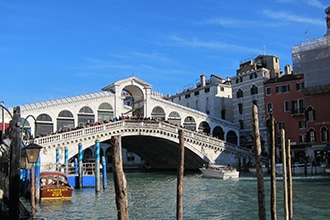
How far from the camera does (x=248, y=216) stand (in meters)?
10.9

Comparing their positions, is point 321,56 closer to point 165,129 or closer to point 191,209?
point 165,129

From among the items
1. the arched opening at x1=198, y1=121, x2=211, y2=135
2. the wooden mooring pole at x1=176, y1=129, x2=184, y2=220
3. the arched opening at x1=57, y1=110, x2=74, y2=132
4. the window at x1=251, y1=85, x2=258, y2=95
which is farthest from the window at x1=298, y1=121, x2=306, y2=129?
the wooden mooring pole at x1=176, y1=129, x2=184, y2=220

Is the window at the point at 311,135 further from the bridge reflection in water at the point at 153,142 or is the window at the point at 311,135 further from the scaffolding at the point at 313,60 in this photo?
the bridge reflection in water at the point at 153,142

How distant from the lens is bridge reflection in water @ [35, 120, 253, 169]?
79.2 ft

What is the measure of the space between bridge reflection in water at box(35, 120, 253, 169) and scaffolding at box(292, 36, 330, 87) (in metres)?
7.03

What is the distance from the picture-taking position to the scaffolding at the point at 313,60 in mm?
27188

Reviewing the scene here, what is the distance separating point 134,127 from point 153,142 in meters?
3.85

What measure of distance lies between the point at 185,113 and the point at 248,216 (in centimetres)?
2333

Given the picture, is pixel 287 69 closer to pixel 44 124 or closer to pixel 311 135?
pixel 311 135

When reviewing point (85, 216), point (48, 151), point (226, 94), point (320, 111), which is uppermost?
point (226, 94)

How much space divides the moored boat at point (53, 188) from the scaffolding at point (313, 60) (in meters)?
19.0

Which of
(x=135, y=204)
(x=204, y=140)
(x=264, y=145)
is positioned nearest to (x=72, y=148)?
(x=204, y=140)

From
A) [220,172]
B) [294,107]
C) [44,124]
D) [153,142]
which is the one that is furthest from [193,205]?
[294,107]

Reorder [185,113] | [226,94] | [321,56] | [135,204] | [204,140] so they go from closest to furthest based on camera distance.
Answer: [135,204], [321,56], [204,140], [185,113], [226,94]
